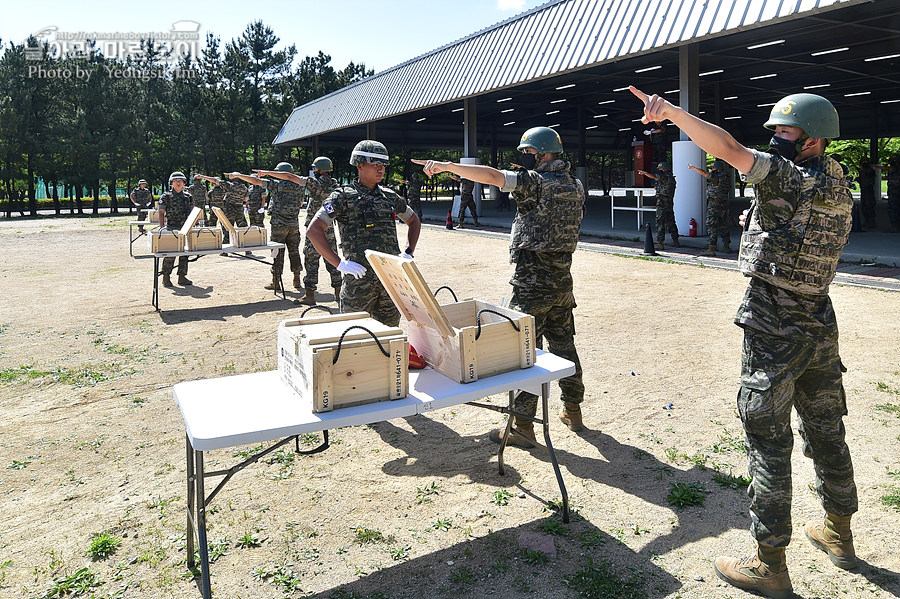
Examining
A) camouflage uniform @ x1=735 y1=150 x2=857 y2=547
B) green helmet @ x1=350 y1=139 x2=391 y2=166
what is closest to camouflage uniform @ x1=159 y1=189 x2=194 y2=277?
green helmet @ x1=350 y1=139 x2=391 y2=166

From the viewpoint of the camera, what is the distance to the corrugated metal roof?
13172 millimetres

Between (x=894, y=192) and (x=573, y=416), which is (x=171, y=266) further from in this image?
(x=894, y=192)

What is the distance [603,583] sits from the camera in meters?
3.22

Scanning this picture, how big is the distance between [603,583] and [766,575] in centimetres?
75

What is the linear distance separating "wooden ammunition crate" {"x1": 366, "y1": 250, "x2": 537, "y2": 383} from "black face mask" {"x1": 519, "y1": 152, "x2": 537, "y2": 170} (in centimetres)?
128

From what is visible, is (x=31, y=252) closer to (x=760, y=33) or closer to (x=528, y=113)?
(x=760, y=33)

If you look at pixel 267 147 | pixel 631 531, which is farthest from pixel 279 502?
pixel 267 147

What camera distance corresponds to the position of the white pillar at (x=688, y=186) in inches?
645

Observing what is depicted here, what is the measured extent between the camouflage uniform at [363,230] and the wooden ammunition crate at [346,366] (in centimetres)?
179

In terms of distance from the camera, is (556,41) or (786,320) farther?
(556,41)

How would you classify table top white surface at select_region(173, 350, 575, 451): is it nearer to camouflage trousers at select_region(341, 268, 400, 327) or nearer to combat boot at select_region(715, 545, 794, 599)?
combat boot at select_region(715, 545, 794, 599)

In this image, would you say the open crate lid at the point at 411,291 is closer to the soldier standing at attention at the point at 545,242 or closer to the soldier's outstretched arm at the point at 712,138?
the soldier standing at attention at the point at 545,242

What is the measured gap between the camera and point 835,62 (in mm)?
22406

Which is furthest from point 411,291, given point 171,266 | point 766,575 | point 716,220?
point 716,220
